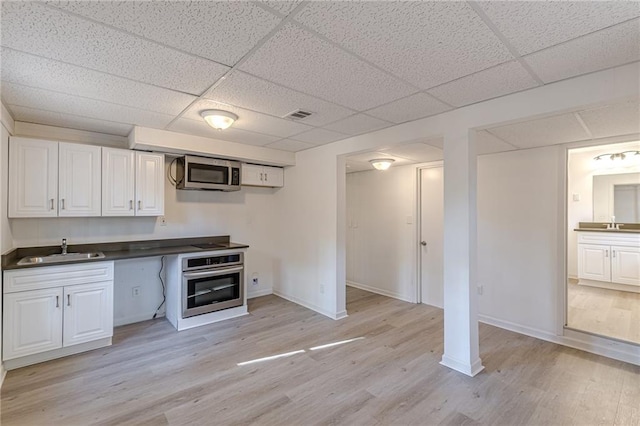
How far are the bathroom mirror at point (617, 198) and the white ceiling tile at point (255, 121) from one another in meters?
5.10

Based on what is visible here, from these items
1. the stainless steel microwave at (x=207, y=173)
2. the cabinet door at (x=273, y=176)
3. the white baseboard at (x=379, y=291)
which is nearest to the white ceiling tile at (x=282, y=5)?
the stainless steel microwave at (x=207, y=173)

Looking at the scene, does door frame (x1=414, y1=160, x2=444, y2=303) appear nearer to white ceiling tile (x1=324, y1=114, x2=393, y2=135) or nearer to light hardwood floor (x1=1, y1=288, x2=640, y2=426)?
light hardwood floor (x1=1, y1=288, x2=640, y2=426)

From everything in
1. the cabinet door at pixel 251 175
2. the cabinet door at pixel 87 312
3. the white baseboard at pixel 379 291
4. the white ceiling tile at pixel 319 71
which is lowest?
the white baseboard at pixel 379 291

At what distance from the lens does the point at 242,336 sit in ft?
11.0

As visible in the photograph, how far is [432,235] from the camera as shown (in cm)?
453

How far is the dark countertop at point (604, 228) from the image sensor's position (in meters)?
4.44

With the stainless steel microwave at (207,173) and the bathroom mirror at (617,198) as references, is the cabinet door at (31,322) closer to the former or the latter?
the stainless steel microwave at (207,173)

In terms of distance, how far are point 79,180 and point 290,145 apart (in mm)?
2463

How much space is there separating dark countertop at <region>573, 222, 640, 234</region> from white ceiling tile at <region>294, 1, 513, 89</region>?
14.7 ft

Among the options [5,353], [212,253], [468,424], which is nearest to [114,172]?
[212,253]

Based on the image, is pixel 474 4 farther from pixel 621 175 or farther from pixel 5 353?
pixel 621 175

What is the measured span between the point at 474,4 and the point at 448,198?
5.49 ft

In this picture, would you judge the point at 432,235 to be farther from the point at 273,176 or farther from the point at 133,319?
the point at 133,319

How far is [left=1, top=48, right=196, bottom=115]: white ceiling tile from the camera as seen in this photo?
1.86 metres
